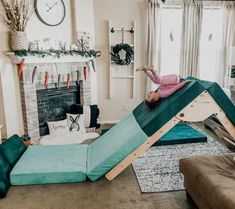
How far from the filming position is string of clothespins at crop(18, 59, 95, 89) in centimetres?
379

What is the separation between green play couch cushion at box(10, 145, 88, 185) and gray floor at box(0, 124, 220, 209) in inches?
2.8

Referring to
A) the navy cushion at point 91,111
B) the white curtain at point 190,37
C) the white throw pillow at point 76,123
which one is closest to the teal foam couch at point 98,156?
the white throw pillow at point 76,123

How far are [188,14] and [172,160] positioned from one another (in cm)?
320

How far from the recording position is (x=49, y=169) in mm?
2596

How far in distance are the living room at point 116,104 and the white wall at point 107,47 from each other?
21 mm

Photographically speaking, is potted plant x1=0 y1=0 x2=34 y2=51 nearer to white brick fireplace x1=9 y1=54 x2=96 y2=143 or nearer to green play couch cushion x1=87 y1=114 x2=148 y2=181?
white brick fireplace x1=9 y1=54 x2=96 y2=143

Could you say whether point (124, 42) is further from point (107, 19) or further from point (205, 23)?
point (205, 23)

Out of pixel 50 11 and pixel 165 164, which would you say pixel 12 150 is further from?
pixel 50 11

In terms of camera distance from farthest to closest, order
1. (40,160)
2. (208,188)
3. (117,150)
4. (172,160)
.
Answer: (172,160) → (40,160) → (117,150) → (208,188)

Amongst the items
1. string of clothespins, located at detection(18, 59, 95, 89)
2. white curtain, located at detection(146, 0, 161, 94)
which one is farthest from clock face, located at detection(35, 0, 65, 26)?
white curtain, located at detection(146, 0, 161, 94)

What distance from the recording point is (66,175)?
2.57 m

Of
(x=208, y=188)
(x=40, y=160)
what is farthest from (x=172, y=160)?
(x=40, y=160)

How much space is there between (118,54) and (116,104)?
1.06 m

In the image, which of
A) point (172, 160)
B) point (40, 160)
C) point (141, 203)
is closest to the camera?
point (141, 203)
